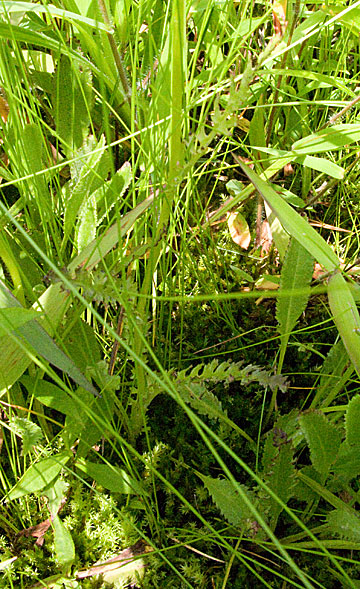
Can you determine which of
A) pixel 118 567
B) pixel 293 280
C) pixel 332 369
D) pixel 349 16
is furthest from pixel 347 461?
pixel 349 16

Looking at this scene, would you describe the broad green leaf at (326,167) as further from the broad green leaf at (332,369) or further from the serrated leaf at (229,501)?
the serrated leaf at (229,501)

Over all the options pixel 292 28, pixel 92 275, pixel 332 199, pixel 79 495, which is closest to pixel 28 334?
pixel 92 275

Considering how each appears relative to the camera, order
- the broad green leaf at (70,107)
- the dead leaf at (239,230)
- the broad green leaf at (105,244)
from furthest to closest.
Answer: the dead leaf at (239,230) → the broad green leaf at (70,107) → the broad green leaf at (105,244)

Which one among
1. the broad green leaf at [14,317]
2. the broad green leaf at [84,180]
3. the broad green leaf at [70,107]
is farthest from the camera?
the broad green leaf at [70,107]

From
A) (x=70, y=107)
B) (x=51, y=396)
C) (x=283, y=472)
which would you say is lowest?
(x=283, y=472)

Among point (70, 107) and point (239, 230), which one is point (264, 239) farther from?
point (70, 107)

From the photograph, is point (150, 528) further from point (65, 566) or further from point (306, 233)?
point (306, 233)

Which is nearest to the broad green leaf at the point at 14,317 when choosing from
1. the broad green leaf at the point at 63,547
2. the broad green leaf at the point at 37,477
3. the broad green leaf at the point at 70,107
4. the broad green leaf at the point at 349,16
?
the broad green leaf at the point at 37,477
